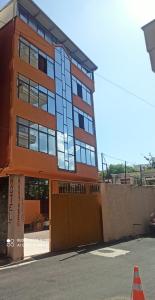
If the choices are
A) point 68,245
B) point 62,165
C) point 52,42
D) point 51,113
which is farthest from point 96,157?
point 68,245

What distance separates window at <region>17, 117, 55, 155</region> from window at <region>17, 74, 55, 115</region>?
1.55 metres

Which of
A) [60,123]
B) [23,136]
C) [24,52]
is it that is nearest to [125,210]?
[23,136]

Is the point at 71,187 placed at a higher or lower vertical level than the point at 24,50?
lower

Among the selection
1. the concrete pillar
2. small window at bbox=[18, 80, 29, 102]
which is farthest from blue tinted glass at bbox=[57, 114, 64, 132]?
the concrete pillar

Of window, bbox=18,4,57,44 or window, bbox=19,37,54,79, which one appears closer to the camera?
window, bbox=19,37,54,79

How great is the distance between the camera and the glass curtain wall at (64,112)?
21.8 m

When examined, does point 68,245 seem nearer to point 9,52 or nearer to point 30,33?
point 9,52

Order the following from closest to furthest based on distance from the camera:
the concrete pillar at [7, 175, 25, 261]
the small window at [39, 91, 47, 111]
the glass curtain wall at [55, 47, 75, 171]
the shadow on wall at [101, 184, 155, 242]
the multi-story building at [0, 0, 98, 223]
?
the concrete pillar at [7, 175, 25, 261]
the shadow on wall at [101, 184, 155, 242]
the multi-story building at [0, 0, 98, 223]
the small window at [39, 91, 47, 111]
the glass curtain wall at [55, 47, 75, 171]

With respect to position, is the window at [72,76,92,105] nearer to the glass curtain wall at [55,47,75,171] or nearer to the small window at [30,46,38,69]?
the glass curtain wall at [55,47,75,171]

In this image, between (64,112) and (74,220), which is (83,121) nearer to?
(64,112)

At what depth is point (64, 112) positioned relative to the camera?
22984mm

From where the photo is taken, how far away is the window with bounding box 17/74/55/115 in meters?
17.4

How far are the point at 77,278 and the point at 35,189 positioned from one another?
71.6ft

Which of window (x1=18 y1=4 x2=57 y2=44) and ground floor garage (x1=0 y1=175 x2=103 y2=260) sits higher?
window (x1=18 y1=4 x2=57 y2=44)
